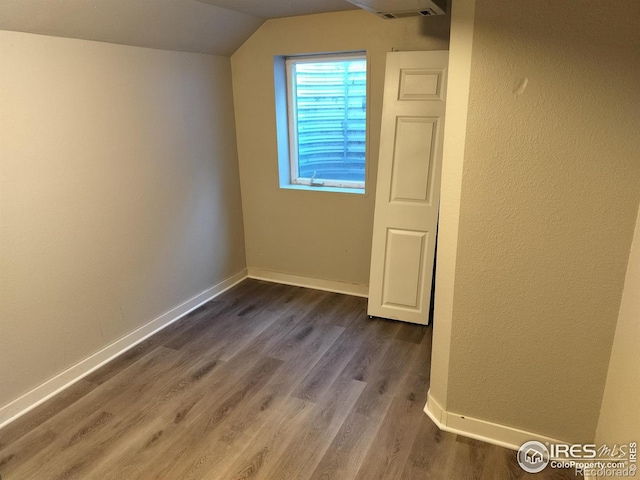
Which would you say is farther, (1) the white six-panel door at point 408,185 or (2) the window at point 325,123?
(2) the window at point 325,123

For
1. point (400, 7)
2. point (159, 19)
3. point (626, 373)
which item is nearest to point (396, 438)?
point (626, 373)

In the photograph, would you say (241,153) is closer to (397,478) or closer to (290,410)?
(290,410)

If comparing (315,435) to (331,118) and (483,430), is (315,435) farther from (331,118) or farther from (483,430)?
(331,118)

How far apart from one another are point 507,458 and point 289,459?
970 millimetres

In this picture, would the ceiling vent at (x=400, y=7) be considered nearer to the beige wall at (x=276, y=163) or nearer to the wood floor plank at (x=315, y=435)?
the beige wall at (x=276, y=163)

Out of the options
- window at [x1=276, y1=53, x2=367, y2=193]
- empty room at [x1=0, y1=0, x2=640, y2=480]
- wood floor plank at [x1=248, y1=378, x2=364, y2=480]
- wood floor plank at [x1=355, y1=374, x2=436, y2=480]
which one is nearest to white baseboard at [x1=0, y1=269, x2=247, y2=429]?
→ empty room at [x1=0, y1=0, x2=640, y2=480]

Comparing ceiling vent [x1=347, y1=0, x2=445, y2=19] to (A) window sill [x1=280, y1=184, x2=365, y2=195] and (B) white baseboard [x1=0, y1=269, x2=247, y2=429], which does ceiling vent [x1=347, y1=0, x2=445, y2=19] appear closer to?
(A) window sill [x1=280, y1=184, x2=365, y2=195]

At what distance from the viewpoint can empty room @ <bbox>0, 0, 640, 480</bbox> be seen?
1.69 metres

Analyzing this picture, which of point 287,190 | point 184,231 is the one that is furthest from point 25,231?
point 287,190

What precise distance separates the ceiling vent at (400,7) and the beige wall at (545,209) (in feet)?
1.88

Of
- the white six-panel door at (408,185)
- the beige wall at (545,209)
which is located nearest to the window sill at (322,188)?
the white six-panel door at (408,185)

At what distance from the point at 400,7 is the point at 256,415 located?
7.08 feet

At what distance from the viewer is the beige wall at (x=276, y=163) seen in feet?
10.1

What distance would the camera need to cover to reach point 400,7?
2205 millimetres
